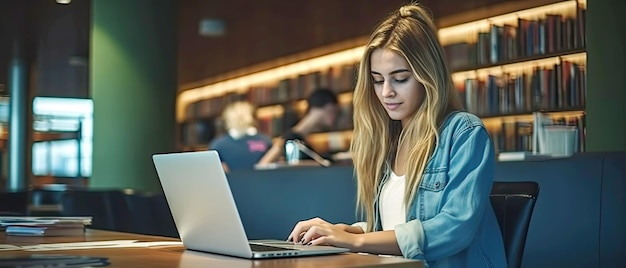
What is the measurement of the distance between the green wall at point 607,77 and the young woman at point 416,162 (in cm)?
255

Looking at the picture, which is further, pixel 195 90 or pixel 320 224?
pixel 195 90

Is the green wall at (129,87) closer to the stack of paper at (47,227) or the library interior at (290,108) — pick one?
the library interior at (290,108)

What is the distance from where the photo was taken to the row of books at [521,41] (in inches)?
232

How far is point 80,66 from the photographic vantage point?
6.27 m

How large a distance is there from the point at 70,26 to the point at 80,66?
0.95 feet

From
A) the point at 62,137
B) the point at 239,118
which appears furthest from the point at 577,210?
the point at 239,118

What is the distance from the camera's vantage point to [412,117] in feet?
7.32

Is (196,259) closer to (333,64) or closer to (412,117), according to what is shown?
(412,117)

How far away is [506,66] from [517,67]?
0.10m

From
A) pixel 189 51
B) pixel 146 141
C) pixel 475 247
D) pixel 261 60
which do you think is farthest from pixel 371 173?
pixel 189 51

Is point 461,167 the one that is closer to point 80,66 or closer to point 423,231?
point 423,231

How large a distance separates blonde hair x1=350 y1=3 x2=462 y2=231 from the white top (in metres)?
0.04

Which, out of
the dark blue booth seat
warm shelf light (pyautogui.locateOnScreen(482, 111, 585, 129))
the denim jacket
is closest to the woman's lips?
the denim jacket

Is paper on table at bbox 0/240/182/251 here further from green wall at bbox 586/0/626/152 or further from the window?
the window
